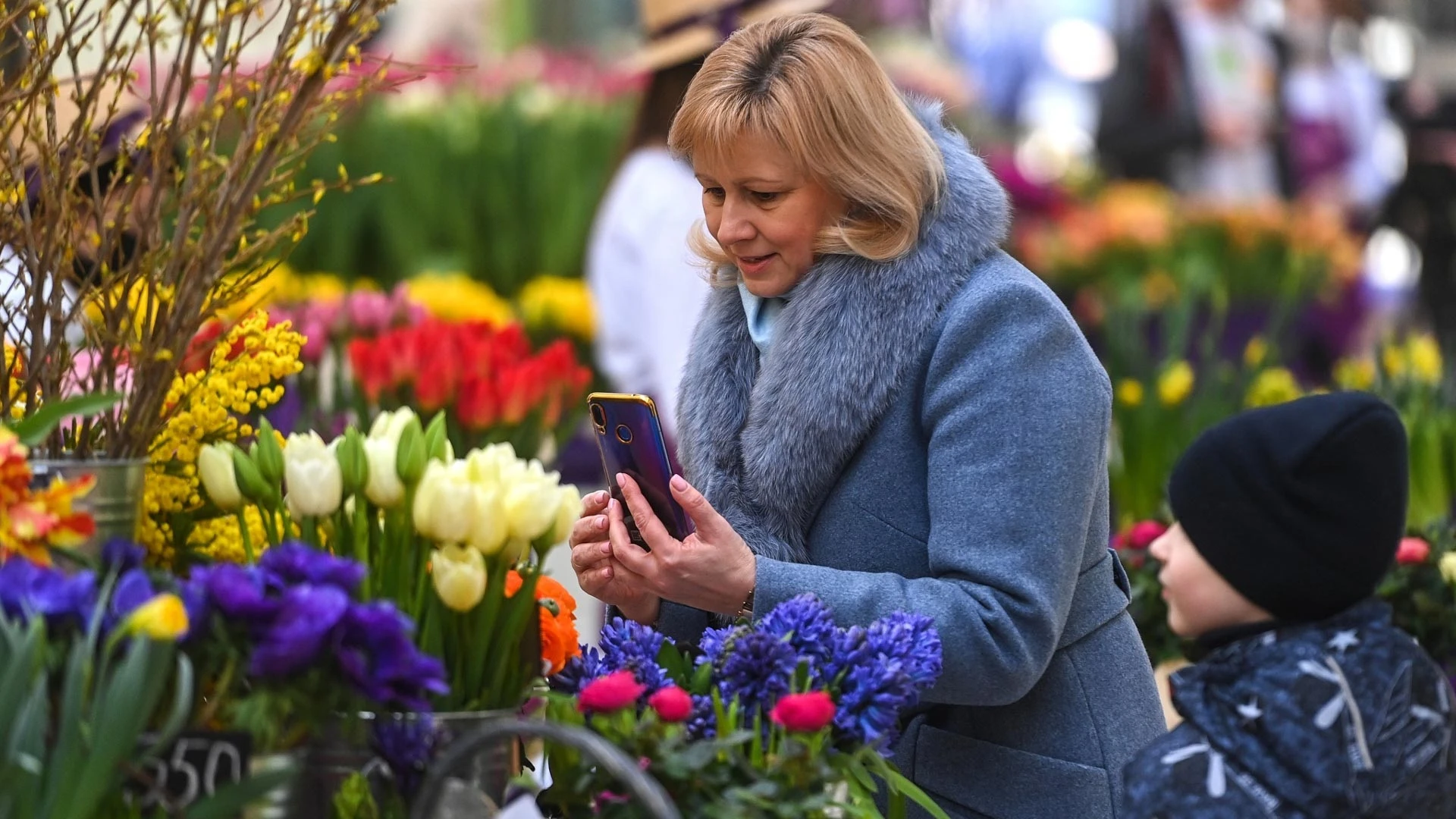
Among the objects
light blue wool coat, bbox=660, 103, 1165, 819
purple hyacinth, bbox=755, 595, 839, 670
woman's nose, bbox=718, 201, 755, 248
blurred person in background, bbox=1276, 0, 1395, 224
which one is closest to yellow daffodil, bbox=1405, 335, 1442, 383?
light blue wool coat, bbox=660, 103, 1165, 819

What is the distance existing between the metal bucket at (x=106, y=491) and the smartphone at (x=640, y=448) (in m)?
0.43

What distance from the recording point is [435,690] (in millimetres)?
1291

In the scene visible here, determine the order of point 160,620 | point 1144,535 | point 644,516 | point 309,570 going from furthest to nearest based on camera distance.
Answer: point 1144,535
point 644,516
point 309,570
point 160,620

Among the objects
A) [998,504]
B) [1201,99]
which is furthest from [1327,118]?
[998,504]

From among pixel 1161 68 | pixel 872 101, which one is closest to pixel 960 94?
pixel 1161 68

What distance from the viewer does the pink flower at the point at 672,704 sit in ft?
4.56

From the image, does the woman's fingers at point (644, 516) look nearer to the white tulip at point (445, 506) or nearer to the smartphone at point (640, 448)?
the smartphone at point (640, 448)

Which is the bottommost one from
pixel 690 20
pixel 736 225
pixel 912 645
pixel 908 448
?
pixel 912 645

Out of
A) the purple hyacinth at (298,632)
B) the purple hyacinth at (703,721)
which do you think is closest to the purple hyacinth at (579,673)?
the purple hyacinth at (703,721)

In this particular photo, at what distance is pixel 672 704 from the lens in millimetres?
1392

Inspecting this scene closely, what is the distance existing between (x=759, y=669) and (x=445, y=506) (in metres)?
0.29

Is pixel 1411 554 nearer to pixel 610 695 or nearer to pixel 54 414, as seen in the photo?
pixel 610 695

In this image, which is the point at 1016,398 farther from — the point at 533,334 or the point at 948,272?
A: the point at 533,334

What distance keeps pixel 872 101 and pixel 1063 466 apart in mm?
409
